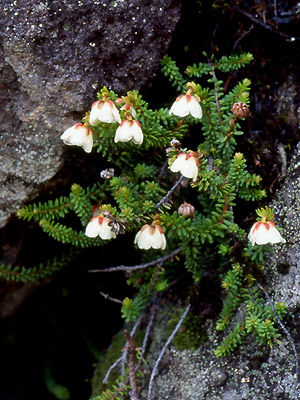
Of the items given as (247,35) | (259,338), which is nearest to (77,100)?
(247,35)

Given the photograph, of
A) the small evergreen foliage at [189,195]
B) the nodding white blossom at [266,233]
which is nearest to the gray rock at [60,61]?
the small evergreen foliage at [189,195]

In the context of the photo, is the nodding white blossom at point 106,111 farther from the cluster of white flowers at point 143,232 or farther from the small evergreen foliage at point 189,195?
the cluster of white flowers at point 143,232

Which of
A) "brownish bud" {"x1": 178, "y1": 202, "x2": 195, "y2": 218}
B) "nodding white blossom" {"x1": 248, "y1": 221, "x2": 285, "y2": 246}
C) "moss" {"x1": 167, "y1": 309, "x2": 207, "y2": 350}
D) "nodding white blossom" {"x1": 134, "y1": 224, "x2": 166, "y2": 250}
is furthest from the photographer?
"moss" {"x1": 167, "y1": 309, "x2": 207, "y2": 350}

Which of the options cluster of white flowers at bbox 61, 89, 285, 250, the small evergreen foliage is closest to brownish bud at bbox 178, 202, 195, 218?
the small evergreen foliage

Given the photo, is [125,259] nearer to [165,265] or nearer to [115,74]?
[165,265]

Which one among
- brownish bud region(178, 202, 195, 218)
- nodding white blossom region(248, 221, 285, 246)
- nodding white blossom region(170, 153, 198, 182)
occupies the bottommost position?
brownish bud region(178, 202, 195, 218)

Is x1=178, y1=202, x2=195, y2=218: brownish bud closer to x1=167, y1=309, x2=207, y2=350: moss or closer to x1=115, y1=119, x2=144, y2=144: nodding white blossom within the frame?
x1=115, y1=119, x2=144, y2=144: nodding white blossom
